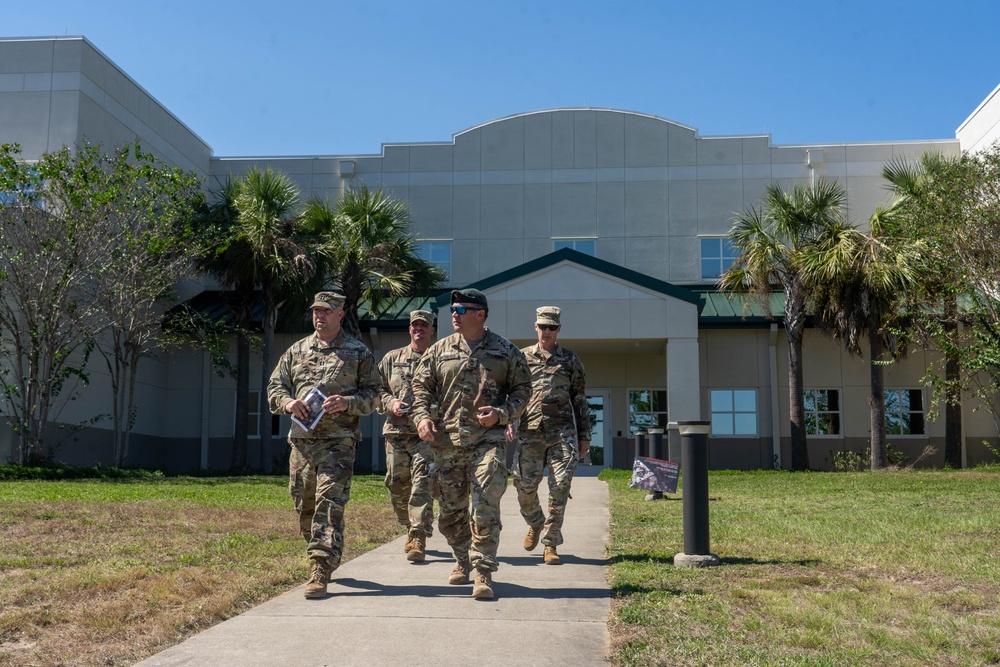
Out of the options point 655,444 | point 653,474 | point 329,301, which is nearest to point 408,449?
point 329,301

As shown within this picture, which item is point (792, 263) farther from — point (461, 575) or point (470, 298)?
point (461, 575)

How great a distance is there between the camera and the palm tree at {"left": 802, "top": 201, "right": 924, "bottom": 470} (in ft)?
69.9

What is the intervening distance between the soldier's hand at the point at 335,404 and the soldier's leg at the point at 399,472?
6.88 feet

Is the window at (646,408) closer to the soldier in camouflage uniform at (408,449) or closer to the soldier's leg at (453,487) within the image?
the soldier in camouflage uniform at (408,449)

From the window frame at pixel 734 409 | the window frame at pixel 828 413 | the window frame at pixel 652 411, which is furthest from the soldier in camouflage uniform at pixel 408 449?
A: the window frame at pixel 828 413

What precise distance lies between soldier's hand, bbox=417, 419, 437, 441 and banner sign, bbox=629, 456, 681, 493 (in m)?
6.42

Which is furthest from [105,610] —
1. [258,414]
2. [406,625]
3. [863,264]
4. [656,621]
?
[258,414]

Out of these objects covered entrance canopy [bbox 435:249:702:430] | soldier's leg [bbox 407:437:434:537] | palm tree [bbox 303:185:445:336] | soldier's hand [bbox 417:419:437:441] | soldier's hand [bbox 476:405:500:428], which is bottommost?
soldier's leg [bbox 407:437:434:537]

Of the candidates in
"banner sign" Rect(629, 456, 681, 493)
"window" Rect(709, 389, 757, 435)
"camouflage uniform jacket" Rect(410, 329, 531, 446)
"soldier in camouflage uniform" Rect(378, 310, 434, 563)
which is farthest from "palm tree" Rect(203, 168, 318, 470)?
"camouflage uniform jacket" Rect(410, 329, 531, 446)

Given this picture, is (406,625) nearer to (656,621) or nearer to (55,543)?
(656,621)

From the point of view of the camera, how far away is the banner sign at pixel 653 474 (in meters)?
12.5

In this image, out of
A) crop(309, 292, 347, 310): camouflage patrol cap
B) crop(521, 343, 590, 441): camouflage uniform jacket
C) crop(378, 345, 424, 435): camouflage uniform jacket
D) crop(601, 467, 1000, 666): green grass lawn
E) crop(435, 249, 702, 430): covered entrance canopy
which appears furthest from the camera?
crop(435, 249, 702, 430): covered entrance canopy

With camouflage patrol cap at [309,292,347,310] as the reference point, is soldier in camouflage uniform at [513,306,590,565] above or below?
below

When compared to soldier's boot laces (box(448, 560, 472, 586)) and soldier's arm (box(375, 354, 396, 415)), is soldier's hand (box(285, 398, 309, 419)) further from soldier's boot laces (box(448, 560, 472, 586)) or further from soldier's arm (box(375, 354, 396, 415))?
soldier's boot laces (box(448, 560, 472, 586))
